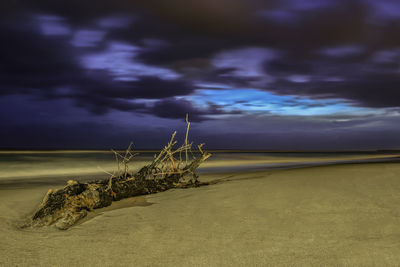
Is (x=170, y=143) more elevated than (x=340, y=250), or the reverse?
(x=170, y=143)

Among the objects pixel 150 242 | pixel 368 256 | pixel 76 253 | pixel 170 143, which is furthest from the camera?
pixel 170 143

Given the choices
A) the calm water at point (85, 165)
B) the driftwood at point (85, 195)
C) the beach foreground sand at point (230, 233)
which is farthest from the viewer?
the calm water at point (85, 165)

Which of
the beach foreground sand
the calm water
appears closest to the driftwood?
the beach foreground sand

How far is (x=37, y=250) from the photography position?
10.9 feet

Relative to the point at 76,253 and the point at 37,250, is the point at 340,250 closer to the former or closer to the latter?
the point at 76,253

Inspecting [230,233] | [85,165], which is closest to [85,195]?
[230,233]

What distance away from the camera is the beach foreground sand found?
9.97 feet

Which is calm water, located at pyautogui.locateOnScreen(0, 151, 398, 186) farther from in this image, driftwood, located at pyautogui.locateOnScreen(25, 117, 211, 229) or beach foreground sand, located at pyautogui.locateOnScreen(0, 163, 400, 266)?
beach foreground sand, located at pyautogui.locateOnScreen(0, 163, 400, 266)

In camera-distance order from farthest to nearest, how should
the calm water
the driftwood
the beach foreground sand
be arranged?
the calm water → the driftwood → the beach foreground sand

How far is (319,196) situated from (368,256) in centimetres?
257

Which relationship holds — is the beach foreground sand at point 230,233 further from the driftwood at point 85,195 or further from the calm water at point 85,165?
the calm water at point 85,165

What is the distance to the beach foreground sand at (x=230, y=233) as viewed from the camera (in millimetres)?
3039

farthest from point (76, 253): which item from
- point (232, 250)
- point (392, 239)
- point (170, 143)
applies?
point (170, 143)

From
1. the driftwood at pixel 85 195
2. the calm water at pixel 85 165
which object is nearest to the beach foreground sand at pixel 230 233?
the driftwood at pixel 85 195
